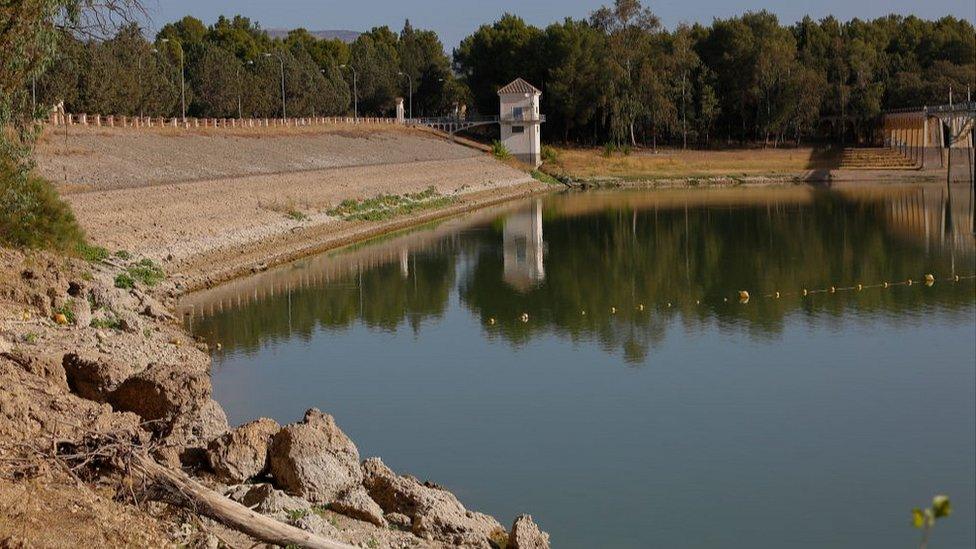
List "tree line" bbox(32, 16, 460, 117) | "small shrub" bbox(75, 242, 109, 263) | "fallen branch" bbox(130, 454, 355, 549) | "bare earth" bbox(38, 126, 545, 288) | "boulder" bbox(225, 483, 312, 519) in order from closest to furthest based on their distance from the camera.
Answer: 1. "fallen branch" bbox(130, 454, 355, 549)
2. "boulder" bbox(225, 483, 312, 519)
3. "small shrub" bbox(75, 242, 109, 263)
4. "bare earth" bbox(38, 126, 545, 288)
5. "tree line" bbox(32, 16, 460, 117)

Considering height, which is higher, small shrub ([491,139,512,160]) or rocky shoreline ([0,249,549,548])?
small shrub ([491,139,512,160])

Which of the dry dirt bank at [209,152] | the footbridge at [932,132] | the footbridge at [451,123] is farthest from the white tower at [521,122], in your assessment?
the footbridge at [932,132]

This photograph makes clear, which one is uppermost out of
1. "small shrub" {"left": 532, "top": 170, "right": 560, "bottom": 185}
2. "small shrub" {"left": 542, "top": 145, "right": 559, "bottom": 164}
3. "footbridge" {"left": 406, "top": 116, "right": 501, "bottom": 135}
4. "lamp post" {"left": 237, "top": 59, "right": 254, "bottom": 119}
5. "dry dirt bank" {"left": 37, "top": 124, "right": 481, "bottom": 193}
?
"lamp post" {"left": 237, "top": 59, "right": 254, "bottom": 119}

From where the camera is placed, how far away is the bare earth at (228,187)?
37.3 m

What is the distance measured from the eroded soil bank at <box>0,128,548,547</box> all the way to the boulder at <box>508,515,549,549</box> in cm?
2

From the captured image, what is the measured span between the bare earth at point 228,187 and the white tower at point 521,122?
1256 centimetres

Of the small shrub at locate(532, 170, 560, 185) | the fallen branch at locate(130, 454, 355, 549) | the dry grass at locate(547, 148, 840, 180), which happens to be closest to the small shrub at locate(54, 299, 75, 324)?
the fallen branch at locate(130, 454, 355, 549)

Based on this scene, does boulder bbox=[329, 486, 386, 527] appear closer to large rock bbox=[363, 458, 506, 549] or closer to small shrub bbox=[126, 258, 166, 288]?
large rock bbox=[363, 458, 506, 549]

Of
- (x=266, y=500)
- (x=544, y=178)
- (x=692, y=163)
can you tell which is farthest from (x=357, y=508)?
(x=692, y=163)

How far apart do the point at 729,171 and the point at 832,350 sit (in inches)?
2437

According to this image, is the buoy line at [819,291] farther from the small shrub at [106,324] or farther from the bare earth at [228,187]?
the bare earth at [228,187]

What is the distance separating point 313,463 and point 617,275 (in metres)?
27.9

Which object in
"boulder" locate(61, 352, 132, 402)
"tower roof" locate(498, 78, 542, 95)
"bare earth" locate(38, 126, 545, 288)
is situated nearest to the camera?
"boulder" locate(61, 352, 132, 402)

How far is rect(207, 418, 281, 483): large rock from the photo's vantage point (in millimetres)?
12859
